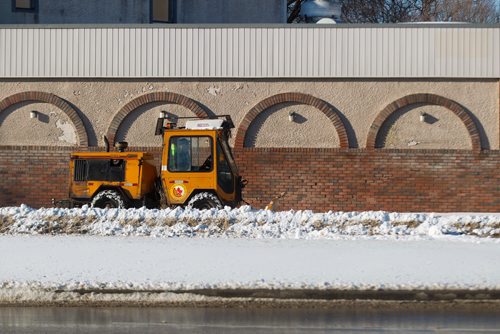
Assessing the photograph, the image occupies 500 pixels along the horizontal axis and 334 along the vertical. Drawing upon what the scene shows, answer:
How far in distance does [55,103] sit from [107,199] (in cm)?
628

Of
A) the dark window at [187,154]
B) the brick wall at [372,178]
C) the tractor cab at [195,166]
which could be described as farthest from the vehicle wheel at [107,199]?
the brick wall at [372,178]

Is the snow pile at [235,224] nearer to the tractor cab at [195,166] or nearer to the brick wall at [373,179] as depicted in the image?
the tractor cab at [195,166]

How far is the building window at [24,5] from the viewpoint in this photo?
2891 cm

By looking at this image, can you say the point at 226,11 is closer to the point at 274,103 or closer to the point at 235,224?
the point at 274,103

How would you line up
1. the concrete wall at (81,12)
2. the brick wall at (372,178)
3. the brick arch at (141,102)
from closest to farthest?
1. the brick wall at (372,178)
2. the brick arch at (141,102)
3. the concrete wall at (81,12)

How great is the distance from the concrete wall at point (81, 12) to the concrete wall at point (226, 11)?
1485 mm

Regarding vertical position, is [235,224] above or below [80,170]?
below

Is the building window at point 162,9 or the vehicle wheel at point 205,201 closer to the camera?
the vehicle wheel at point 205,201

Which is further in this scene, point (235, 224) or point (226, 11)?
point (226, 11)

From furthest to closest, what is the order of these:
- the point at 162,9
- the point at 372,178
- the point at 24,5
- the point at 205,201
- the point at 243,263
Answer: the point at 162,9, the point at 24,5, the point at 372,178, the point at 205,201, the point at 243,263

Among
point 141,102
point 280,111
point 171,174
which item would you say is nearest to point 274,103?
point 280,111

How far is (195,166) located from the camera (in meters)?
18.4

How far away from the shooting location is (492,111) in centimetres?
2322

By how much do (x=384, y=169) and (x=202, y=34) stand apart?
6.61m
